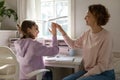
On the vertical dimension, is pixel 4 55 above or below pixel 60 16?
below

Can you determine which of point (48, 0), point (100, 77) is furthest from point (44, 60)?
point (48, 0)

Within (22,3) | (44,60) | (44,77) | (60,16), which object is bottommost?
(44,77)

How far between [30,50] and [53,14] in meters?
1.00

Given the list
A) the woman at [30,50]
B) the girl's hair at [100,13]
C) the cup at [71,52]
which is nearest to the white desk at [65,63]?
the woman at [30,50]

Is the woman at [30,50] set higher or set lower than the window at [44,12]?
lower

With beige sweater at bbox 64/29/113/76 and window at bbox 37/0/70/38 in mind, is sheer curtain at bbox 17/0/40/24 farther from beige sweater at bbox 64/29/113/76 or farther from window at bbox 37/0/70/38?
beige sweater at bbox 64/29/113/76

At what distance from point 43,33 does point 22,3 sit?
20.1 inches

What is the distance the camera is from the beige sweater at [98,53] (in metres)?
A: 1.96

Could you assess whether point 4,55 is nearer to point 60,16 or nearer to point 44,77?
point 44,77

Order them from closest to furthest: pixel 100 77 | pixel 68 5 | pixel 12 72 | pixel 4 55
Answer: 1. pixel 100 77
2. pixel 12 72
3. pixel 4 55
4. pixel 68 5

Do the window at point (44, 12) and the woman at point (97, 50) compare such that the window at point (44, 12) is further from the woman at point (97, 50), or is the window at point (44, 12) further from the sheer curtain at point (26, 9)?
the woman at point (97, 50)

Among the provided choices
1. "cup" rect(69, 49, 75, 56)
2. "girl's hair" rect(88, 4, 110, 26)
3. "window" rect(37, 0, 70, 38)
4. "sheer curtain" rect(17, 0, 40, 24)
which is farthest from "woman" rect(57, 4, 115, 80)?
"sheer curtain" rect(17, 0, 40, 24)

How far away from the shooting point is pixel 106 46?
196 centimetres

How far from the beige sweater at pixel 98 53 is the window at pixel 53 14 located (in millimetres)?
877
